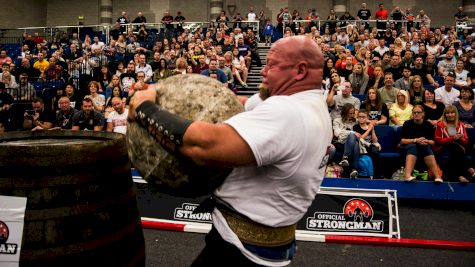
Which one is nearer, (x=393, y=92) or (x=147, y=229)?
(x=147, y=229)

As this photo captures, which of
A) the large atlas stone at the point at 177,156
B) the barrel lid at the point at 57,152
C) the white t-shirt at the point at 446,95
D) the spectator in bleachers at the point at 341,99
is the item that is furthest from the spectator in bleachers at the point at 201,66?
the large atlas stone at the point at 177,156

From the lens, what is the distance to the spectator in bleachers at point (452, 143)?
621 cm

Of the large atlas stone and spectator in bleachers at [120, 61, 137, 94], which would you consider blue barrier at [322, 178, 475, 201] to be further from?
spectator in bleachers at [120, 61, 137, 94]

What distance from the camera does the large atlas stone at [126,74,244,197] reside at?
1.51m

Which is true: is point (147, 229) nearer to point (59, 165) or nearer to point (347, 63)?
point (59, 165)

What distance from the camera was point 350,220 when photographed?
4.66 m

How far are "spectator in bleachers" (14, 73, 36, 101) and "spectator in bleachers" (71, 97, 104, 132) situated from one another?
14.5ft

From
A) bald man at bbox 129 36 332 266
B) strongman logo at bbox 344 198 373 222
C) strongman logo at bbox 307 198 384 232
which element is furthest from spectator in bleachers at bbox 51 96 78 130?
bald man at bbox 129 36 332 266

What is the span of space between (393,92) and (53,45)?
1343cm

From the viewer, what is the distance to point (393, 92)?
7.94 m

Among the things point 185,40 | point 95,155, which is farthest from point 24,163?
point 185,40

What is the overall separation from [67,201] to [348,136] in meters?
5.10

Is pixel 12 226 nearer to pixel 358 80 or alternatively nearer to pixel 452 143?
pixel 452 143

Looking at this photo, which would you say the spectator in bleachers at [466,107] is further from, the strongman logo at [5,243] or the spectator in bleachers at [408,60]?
the strongman logo at [5,243]
